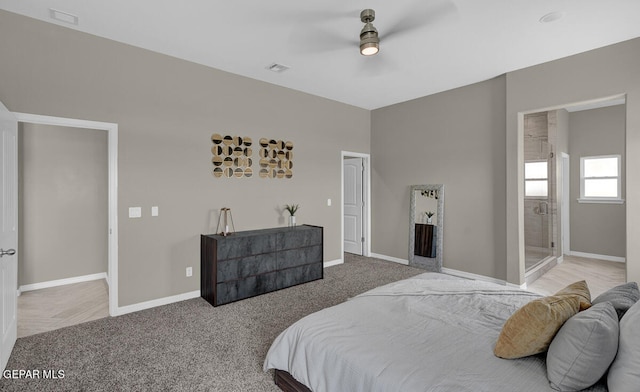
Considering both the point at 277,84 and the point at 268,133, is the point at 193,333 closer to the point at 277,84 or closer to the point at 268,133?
the point at 268,133

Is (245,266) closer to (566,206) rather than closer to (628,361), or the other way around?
(628,361)

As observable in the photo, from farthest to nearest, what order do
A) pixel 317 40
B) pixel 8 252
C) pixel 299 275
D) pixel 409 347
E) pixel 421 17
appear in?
pixel 299 275 < pixel 317 40 < pixel 421 17 < pixel 8 252 < pixel 409 347

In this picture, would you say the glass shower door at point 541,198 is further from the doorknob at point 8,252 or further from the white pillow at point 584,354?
the doorknob at point 8,252

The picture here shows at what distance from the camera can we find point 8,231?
8.11 ft

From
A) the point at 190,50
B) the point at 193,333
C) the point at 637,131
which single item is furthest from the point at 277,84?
the point at 637,131

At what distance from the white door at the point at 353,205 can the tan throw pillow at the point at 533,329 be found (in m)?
4.65

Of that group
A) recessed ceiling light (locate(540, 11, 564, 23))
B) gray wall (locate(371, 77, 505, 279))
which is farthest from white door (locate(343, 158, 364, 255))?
recessed ceiling light (locate(540, 11, 564, 23))

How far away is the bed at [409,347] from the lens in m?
1.37

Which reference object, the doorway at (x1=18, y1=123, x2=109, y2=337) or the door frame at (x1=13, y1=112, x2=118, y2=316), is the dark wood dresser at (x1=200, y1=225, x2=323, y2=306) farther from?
the doorway at (x1=18, y1=123, x2=109, y2=337)

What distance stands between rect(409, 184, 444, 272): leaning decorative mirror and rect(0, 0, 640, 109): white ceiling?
1.85 meters

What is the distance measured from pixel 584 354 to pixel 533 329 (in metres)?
0.21

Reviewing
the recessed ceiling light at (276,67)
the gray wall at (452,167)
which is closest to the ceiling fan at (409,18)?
the recessed ceiling light at (276,67)

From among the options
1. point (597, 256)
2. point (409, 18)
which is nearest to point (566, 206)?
point (597, 256)

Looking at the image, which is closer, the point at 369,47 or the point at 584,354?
the point at 584,354
